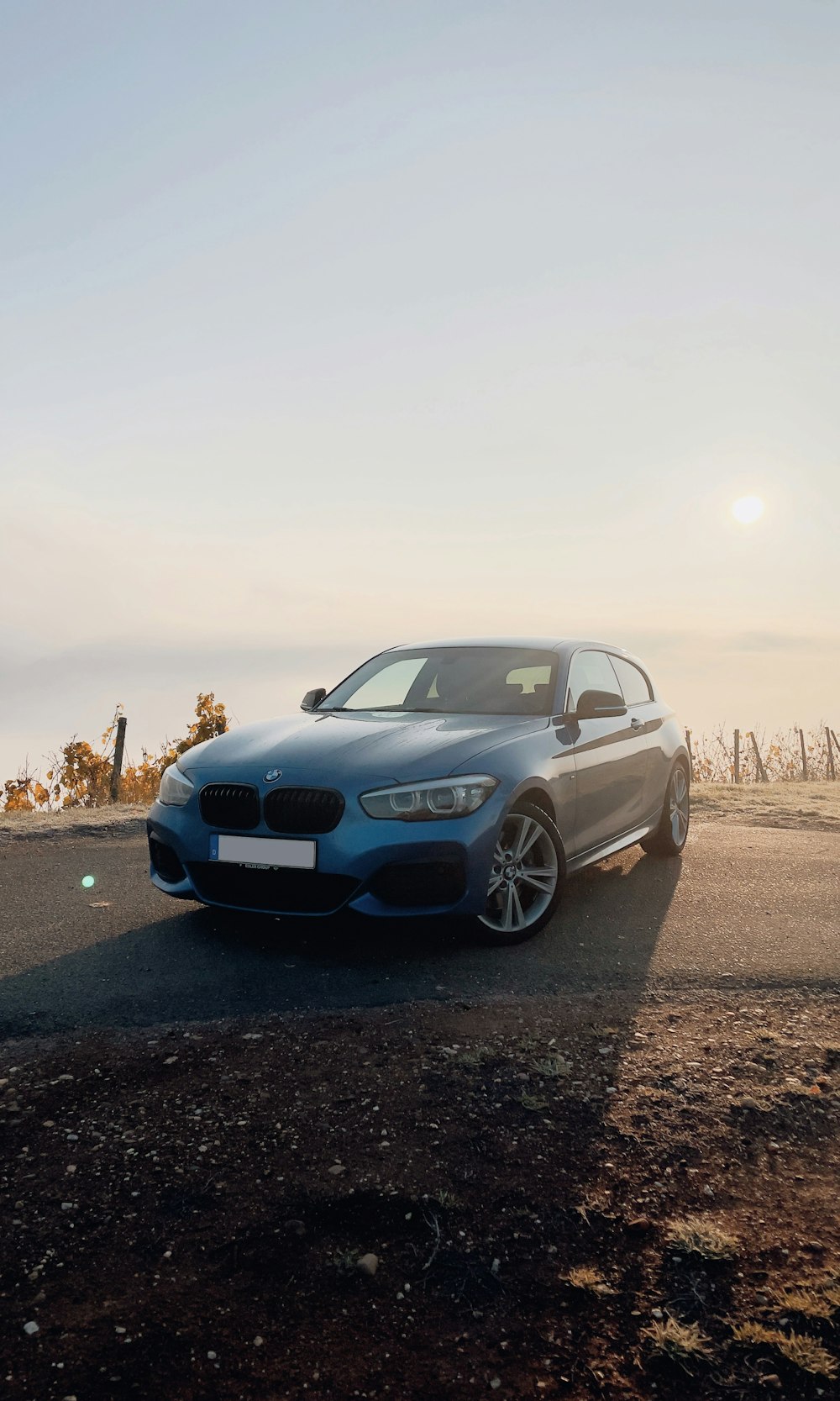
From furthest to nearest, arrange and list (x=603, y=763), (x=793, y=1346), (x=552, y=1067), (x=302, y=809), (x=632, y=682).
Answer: (x=632, y=682) → (x=603, y=763) → (x=302, y=809) → (x=552, y=1067) → (x=793, y=1346)

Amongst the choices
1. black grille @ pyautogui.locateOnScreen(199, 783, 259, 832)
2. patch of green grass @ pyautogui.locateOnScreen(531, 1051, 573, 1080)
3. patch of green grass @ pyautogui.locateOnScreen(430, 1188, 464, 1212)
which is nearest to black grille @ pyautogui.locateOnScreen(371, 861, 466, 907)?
black grille @ pyautogui.locateOnScreen(199, 783, 259, 832)

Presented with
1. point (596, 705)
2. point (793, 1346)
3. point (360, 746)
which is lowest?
point (793, 1346)

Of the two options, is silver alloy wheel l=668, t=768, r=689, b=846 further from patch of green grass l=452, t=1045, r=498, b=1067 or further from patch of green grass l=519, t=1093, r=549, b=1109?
patch of green grass l=519, t=1093, r=549, b=1109

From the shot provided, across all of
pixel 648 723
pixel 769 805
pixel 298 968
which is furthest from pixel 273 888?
pixel 769 805

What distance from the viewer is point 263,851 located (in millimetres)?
4758

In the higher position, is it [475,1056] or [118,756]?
[118,756]

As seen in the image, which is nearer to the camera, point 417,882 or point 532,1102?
point 532,1102

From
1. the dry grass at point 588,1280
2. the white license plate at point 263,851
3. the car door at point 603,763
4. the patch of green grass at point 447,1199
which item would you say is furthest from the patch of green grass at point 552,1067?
the car door at point 603,763

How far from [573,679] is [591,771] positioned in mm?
642

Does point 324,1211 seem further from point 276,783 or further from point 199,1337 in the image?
point 276,783

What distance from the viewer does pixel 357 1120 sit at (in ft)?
9.89

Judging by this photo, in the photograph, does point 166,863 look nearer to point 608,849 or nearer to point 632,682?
point 608,849

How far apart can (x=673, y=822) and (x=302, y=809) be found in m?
3.80

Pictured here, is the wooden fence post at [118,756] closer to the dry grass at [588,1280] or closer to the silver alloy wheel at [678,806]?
the silver alloy wheel at [678,806]
